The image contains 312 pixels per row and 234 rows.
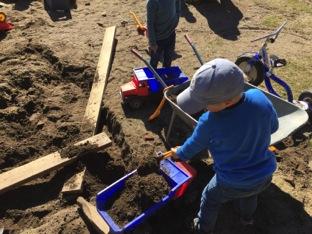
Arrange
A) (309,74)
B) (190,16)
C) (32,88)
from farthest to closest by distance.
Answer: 1. (190,16)
2. (309,74)
3. (32,88)

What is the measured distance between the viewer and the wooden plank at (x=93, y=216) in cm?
Answer: 436

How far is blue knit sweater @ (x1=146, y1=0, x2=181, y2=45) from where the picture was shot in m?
5.93

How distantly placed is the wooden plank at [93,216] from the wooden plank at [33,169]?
2.10 feet

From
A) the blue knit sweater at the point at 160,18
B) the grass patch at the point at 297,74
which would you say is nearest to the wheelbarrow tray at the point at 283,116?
the blue knit sweater at the point at 160,18

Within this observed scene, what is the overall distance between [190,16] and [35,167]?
552cm

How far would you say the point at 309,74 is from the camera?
727 centimetres

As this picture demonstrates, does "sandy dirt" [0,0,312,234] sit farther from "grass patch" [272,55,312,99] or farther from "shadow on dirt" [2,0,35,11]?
"grass patch" [272,55,312,99]

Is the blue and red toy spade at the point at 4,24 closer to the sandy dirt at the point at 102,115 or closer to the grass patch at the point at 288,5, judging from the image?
the sandy dirt at the point at 102,115

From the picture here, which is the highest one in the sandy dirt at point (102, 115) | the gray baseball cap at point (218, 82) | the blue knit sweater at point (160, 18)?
the gray baseball cap at point (218, 82)

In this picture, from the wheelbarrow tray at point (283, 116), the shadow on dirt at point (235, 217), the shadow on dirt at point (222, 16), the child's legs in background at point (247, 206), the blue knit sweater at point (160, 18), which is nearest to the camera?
the child's legs in background at point (247, 206)

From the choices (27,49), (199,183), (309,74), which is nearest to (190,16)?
(309,74)

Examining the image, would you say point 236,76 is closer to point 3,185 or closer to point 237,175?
point 237,175

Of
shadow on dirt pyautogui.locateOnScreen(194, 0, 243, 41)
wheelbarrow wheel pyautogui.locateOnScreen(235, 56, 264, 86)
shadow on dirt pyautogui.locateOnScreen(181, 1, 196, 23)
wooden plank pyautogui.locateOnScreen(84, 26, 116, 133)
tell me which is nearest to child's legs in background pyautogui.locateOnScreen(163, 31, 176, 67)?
wooden plank pyautogui.locateOnScreen(84, 26, 116, 133)

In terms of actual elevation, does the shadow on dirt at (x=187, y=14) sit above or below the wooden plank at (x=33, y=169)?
below
